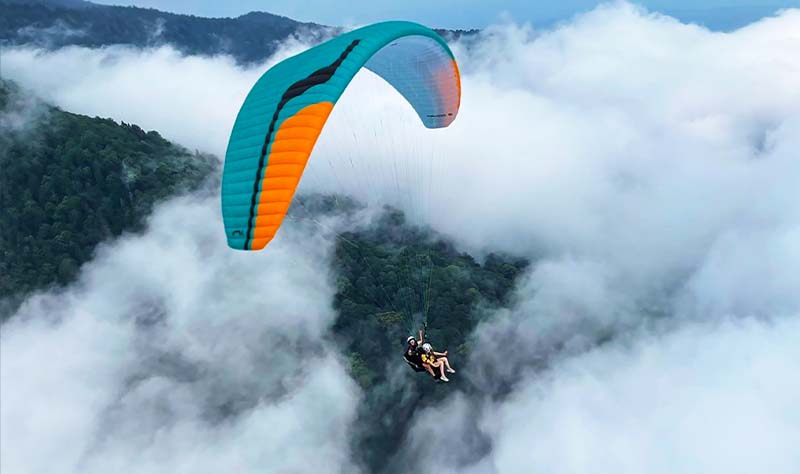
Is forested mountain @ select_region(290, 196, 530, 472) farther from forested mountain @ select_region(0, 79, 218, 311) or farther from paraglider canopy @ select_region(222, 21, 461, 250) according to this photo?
paraglider canopy @ select_region(222, 21, 461, 250)

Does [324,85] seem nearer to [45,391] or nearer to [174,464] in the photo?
[174,464]

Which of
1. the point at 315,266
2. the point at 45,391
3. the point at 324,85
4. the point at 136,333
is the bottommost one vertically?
the point at 45,391

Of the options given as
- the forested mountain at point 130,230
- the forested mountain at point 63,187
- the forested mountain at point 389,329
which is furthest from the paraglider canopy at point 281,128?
the forested mountain at point 63,187

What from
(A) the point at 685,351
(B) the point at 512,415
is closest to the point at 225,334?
(B) the point at 512,415

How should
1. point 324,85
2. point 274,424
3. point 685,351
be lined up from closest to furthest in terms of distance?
point 324,85, point 274,424, point 685,351

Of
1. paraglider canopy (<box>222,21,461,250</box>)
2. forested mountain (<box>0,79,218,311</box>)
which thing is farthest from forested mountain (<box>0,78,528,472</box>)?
paraglider canopy (<box>222,21,461,250</box>)

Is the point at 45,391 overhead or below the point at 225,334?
below

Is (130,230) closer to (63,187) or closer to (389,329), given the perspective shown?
(63,187)
